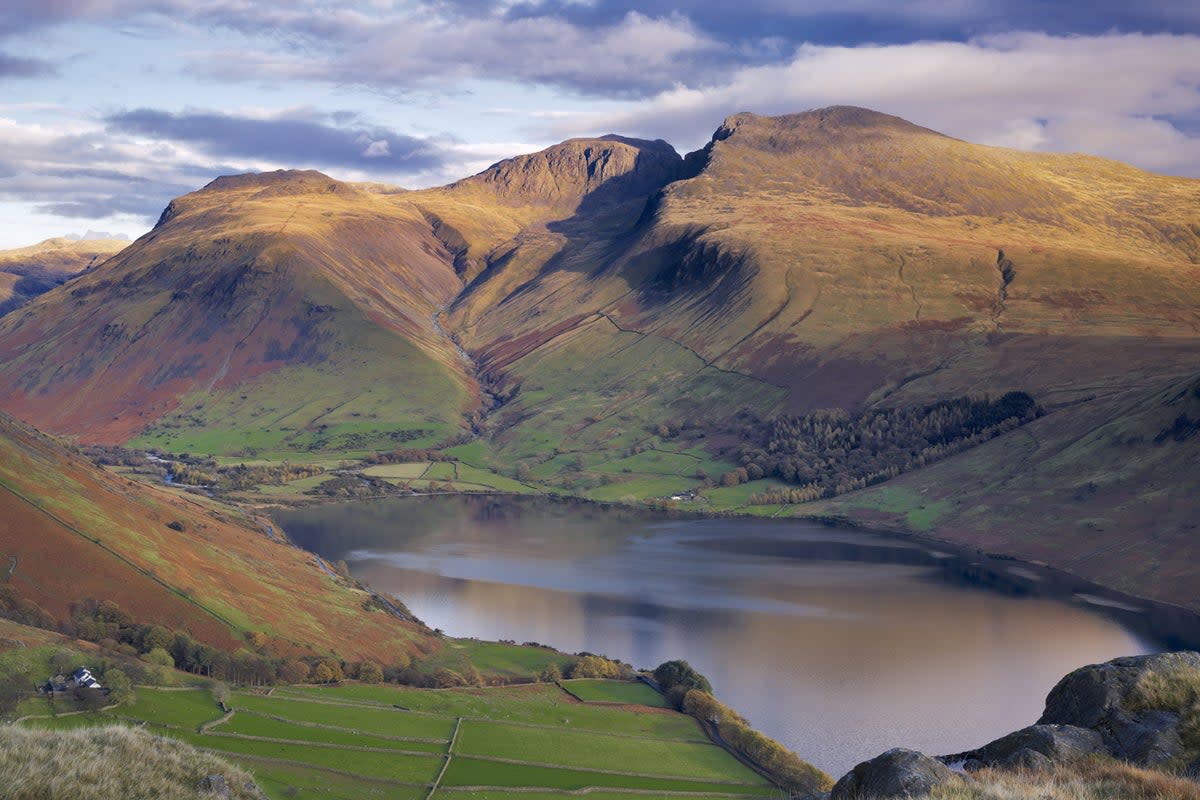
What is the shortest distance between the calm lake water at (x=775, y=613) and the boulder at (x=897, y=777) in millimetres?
51952

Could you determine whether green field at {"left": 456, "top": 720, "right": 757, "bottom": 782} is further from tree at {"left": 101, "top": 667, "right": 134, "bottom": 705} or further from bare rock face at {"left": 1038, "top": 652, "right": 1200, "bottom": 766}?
bare rock face at {"left": 1038, "top": 652, "right": 1200, "bottom": 766}

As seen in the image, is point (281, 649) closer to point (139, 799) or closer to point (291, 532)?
point (139, 799)

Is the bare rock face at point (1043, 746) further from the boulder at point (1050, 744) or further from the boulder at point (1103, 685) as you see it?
the boulder at point (1103, 685)

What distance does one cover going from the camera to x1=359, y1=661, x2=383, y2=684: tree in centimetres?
7638

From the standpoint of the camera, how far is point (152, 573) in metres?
81.5

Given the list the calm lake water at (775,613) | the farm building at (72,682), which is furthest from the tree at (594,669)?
the farm building at (72,682)

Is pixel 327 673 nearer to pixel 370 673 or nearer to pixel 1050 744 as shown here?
pixel 370 673

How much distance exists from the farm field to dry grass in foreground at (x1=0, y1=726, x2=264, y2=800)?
3195 cm

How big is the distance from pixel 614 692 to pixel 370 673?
17.4 metres

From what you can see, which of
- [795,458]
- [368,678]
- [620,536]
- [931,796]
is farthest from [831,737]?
[795,458]

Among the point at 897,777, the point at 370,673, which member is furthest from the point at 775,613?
the point at 897,777

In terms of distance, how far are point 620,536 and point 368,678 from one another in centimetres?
8399

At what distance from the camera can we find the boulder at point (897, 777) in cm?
1594

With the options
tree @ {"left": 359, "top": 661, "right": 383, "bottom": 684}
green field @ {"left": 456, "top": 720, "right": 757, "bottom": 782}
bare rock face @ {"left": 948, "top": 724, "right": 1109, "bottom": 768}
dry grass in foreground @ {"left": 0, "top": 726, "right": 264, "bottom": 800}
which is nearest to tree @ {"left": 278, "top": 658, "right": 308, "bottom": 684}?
tree @ {"left": 359, "top": 661, "right": 383, "bottom": 684}
